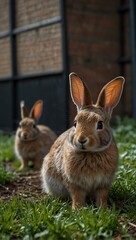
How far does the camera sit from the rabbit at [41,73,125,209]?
11.1ft

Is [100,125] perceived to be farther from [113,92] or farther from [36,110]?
[36,110]

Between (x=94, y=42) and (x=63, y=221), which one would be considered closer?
(x=63, y=221)

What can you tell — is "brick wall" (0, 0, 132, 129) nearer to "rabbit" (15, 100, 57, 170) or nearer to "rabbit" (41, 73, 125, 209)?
"rabbit" (15, 100, 57, 170)

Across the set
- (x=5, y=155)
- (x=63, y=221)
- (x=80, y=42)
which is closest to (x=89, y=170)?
(x=63, y=221)

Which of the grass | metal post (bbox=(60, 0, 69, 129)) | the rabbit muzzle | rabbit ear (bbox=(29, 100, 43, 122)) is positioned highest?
metal post (bbox=(60, 0, 69, 129))

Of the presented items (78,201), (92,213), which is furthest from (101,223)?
(78,201)

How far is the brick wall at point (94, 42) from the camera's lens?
9328mm

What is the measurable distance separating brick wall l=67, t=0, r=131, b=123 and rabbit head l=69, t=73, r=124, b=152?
17.2 ft

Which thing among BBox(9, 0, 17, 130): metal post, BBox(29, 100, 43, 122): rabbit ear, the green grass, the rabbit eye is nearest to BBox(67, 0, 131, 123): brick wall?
the green grass

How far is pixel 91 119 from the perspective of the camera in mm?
3422

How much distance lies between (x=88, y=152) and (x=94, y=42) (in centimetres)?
663

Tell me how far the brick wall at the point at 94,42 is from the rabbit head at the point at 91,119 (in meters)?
5.24

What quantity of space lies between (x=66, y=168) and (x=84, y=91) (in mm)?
665

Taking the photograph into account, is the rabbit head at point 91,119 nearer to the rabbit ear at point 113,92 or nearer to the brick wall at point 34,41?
the rabbit ear at point 113,92
